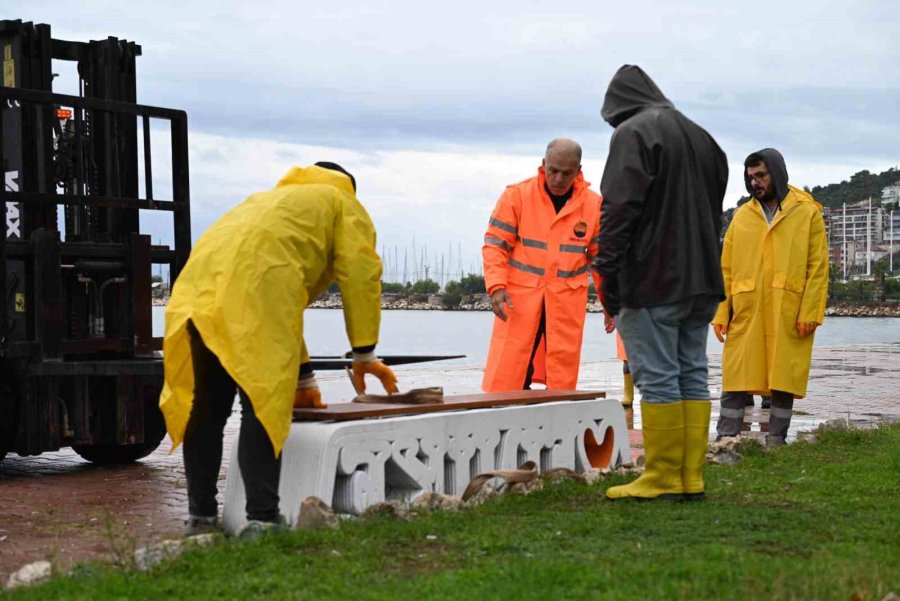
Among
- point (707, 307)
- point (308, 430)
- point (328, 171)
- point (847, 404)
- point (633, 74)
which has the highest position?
point (633, 74)

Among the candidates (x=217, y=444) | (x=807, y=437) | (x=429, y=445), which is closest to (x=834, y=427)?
(x=807, y=437)

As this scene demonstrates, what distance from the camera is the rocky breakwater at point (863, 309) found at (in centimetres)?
11438

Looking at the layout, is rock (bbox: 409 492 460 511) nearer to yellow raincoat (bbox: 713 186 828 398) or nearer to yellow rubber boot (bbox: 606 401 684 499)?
yellow rubber boot (bbox: 606 401 684 499)

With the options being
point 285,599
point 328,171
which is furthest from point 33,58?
point 285,599

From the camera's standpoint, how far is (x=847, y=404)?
47.2 feet

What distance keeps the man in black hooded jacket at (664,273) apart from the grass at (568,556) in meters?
0.29

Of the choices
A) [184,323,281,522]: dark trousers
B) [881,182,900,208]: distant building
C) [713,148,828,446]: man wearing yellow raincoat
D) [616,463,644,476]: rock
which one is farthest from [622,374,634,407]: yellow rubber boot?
[881,182,900,208]: distant building

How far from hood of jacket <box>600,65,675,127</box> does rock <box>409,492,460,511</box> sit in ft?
6.51

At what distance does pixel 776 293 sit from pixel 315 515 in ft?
16.6

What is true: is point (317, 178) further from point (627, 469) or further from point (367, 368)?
point (627, 469)

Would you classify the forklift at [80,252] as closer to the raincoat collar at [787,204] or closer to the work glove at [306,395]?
→ the work glove at [306,395]

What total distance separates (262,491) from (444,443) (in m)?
1.31

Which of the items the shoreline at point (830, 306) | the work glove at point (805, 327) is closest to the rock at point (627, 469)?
the work glove at point (805, 327)

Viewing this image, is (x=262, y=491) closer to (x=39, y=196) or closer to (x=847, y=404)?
(x=39, y=196)
